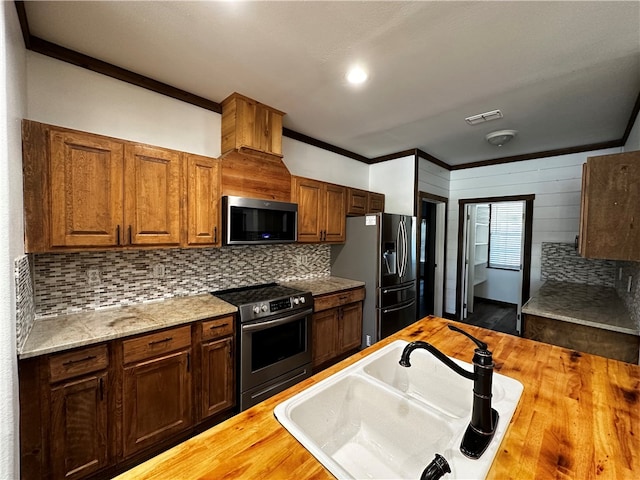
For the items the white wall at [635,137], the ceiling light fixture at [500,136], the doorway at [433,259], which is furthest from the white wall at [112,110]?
the white wall at [635,137]

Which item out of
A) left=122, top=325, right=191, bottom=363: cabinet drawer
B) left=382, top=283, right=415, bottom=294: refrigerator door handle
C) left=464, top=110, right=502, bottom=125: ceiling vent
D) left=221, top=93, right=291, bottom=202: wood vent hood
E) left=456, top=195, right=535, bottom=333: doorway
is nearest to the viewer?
left=122, top=325, right=191, bottom=363: cabinet drawer

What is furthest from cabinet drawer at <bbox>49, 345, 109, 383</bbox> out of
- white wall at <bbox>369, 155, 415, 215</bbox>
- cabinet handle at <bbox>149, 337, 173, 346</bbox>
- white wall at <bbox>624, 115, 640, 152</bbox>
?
white wall at <bbox>624, 115, 640, 152</bbox>

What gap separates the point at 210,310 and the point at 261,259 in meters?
1.00

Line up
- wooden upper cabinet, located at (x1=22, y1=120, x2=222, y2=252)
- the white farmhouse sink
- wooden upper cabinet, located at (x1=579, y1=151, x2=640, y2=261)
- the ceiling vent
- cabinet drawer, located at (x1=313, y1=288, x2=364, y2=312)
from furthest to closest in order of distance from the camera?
cabinet drawer, located at (x1=313, y1=288, x2=364, y2=312) → the ceiling vent → wooden upper cabinet, located at (x1=579, y1=151, x2=640, y2=261) → wooden upper cabinet, located at (x1=22, y1=120, x2=222, y2=252) → the white farmhouse sink

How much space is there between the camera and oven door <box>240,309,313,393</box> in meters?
2.19

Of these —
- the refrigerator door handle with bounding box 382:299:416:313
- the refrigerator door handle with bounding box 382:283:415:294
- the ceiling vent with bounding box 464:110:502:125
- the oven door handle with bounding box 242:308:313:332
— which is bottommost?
the refrigerator door handle with bounding box 382:299:416:313

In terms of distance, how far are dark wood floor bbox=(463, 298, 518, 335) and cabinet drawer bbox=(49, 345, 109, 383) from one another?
188 inches

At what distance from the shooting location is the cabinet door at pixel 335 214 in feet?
10.6

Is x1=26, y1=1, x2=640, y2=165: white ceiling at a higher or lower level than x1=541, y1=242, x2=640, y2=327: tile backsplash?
higher

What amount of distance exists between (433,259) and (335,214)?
2156 millimetres

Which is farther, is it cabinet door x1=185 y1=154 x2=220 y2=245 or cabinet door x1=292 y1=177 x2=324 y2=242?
cabinet door x1=292 y1=177 x2=324 y2=242

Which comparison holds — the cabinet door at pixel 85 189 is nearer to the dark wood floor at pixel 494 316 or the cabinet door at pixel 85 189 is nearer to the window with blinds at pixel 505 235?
the dark wood floor at pixel 494 316

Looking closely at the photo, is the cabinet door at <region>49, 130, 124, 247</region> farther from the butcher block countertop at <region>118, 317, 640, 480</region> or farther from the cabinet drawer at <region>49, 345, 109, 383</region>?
the butcher block countertop at <region>118, 317, 640, 480</region>

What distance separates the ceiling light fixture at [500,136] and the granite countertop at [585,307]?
1753 mm
